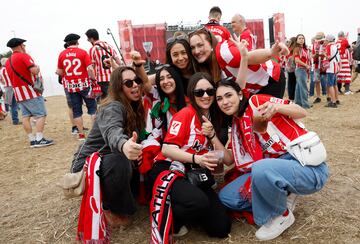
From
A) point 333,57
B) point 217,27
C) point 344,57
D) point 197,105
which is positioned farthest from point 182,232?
point 344,57

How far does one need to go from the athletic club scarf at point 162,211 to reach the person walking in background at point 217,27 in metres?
1.94

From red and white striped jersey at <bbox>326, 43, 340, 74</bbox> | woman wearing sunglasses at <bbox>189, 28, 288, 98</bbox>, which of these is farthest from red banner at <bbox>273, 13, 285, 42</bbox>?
woman wearing sunglasses at <bbox>189, 28, 288, 98</bbox>

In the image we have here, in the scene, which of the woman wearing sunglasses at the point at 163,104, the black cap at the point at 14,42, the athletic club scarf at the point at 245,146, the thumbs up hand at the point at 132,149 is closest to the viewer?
the thumbs up hand at the point at 132,149

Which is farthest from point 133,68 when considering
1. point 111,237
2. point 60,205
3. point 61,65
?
point 61,65

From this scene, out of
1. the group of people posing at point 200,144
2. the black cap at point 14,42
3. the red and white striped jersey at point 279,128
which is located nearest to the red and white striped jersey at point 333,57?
the group of people posing at point 200,144

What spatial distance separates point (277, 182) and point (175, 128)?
83 cm

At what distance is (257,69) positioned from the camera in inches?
109

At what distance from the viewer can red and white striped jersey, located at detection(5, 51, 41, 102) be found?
17.8 ft

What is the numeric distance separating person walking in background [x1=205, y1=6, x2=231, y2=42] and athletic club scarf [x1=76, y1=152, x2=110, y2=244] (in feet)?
6.92

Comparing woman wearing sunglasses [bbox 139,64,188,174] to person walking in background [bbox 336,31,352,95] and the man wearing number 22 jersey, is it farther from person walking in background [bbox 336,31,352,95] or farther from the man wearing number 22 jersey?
person walking in background [bbox 336,31,352,95]

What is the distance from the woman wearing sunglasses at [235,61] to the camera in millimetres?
2557

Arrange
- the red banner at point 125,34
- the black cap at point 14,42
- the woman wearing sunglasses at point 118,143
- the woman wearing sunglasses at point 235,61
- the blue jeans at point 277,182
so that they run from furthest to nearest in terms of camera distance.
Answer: the red banner at point 125,34, the black cap at point 14,42, the woman wearing sunglasses at point 235,61, the woman wearing sunglasses at point 118,143, the blue jeans at point 277,182

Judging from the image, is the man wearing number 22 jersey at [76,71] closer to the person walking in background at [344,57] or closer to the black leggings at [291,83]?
the black leggings at [291,83]

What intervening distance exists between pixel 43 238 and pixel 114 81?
1419mm
